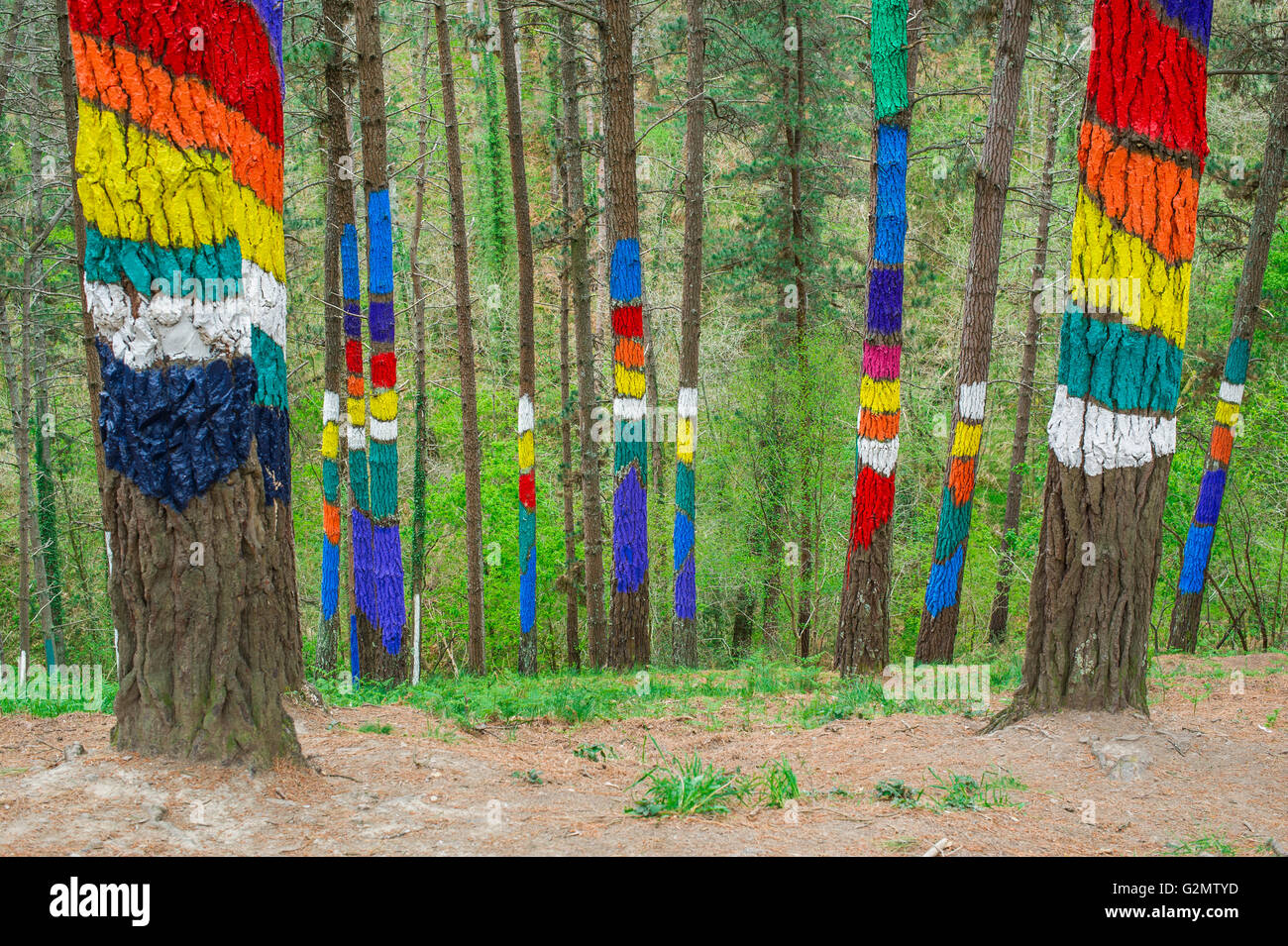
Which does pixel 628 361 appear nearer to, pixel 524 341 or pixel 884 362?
pixel 884 362

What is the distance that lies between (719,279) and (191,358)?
15139mm

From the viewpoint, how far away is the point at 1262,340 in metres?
16.4

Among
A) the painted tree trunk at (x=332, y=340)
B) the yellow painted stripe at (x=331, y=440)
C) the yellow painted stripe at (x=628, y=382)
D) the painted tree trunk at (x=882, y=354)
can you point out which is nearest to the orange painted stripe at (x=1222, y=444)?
the painted tree trunk at (x=882, y=354)

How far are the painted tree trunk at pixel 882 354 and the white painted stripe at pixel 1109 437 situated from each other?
384 centimetres

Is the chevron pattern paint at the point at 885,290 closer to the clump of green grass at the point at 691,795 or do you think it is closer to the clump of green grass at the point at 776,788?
the clump of green grass at the point at 776,788

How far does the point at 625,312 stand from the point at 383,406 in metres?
2.94

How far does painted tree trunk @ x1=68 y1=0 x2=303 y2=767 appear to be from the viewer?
12.3ft

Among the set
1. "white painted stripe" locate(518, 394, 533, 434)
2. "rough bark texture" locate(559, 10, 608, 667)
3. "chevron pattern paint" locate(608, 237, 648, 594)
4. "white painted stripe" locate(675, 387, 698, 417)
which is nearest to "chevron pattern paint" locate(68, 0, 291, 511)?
"chevron pattern paint" locate(608, 237, 648, 594)

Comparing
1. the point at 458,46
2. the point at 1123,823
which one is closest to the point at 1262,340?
the point at 1123,823

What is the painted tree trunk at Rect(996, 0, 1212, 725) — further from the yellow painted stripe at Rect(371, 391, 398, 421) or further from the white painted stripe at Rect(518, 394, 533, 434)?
the white painted stripe at Rect(518, 394, 533, 434)

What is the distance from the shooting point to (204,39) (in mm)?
3857

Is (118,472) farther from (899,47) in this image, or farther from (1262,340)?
(1262,340)

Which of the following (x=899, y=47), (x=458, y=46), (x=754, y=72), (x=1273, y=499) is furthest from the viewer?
(x=458, y=46)

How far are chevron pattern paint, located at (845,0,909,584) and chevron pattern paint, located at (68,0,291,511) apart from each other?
6507 mm
